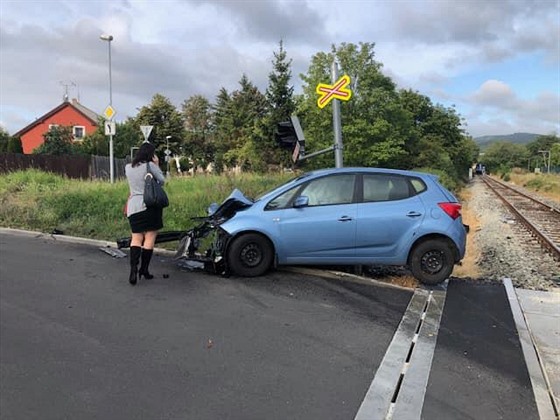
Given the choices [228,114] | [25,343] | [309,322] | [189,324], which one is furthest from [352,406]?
[228,114]

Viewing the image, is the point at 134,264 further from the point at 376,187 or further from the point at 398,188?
the point at 398,188

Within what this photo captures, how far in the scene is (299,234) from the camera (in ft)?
24.0

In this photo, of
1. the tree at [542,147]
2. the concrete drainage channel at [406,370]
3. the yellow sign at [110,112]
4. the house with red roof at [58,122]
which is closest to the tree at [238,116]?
the house with red roof at [58,122]

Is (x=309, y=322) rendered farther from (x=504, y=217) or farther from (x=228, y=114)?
(x=228, y=114)

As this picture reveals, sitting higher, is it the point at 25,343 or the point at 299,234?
the point at 299,234

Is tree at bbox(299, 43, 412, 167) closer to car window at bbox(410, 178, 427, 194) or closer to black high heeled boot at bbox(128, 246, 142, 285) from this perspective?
car window at bbox(410, 178, 427, 194)

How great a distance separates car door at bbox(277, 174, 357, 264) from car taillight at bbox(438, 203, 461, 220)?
122cm

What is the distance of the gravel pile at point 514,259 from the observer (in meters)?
9.25

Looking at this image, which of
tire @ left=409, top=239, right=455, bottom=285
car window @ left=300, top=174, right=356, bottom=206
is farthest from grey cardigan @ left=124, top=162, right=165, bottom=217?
tire @ left=409, top=239, right=455, bottom=285

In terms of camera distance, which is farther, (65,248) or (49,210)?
(49,210)

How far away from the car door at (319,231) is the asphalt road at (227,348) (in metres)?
0.37

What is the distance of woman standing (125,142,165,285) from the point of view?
6.93m

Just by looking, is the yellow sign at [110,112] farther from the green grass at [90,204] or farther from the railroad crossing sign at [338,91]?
the railroad crossing sign at [338,91]

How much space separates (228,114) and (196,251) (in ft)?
188
